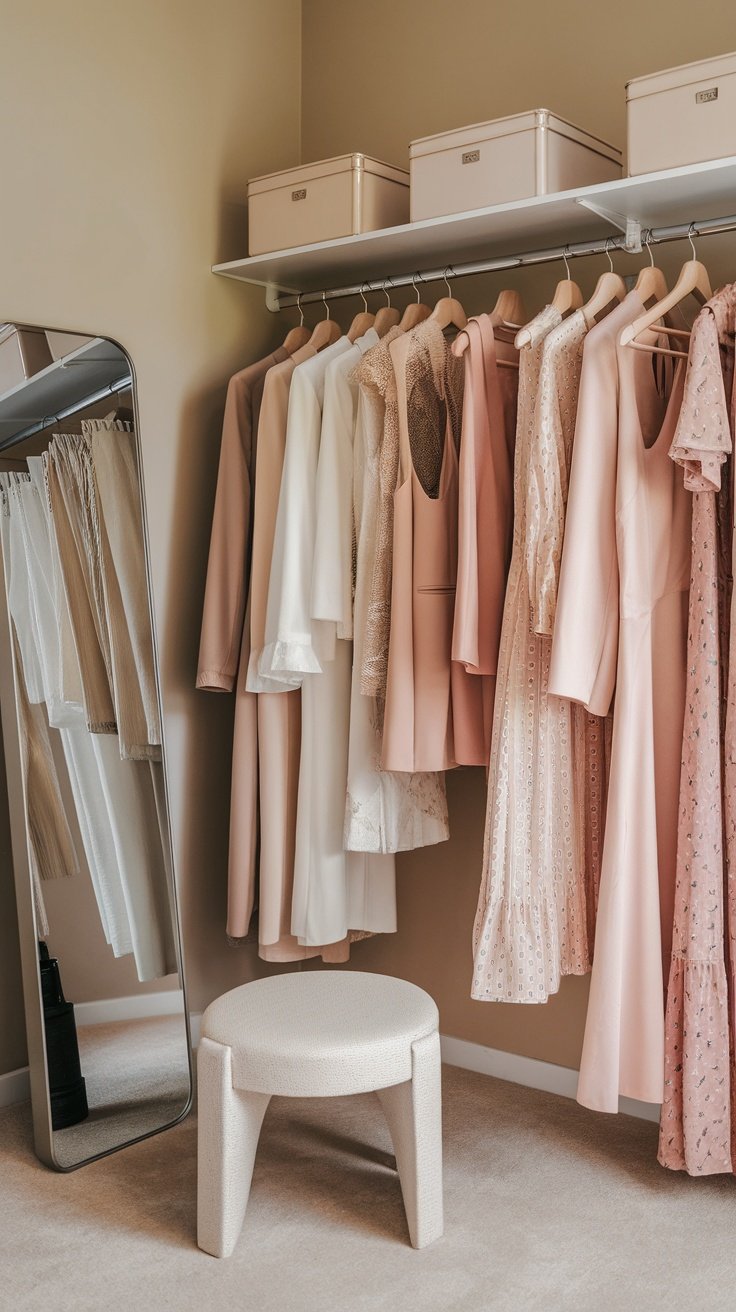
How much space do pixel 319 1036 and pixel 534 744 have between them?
65 centimetres

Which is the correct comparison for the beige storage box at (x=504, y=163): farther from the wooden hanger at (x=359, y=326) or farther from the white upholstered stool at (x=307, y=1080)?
the white upholstered stool at (x=307, y=1080)

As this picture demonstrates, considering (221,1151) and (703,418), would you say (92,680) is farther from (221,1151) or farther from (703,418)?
(703,418)

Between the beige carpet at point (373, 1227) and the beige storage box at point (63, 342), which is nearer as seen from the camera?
the beige carpet at point (373, 1227)

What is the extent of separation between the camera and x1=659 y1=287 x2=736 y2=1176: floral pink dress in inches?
84.0

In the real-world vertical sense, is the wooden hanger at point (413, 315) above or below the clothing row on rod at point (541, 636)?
above

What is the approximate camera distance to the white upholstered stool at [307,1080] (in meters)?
1.99

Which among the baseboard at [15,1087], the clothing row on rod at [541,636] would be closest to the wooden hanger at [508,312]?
the clothing row on rod at [541,636]

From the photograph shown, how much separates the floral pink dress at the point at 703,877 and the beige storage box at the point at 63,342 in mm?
1248

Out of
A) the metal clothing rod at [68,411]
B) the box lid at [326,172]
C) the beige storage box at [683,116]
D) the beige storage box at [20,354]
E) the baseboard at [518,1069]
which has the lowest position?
the baseboard at [518,1069]

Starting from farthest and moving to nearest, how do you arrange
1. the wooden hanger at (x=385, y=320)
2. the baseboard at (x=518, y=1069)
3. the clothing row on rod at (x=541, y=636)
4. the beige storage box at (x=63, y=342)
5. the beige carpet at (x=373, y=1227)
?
the wooden hanger at (x=385, y=320) < the baseboard at (x=518, y=1069) < the beige storage box at (x=63, y=342) < the clothing row on rod at (x=541, y=636) < the beige carpet at (x=373, y=1227)

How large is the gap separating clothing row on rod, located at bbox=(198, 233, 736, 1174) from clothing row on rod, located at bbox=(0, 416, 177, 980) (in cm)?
27

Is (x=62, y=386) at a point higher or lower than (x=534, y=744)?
higher

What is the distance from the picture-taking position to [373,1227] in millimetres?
2137

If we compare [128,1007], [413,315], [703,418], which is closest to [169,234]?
[413,315]
